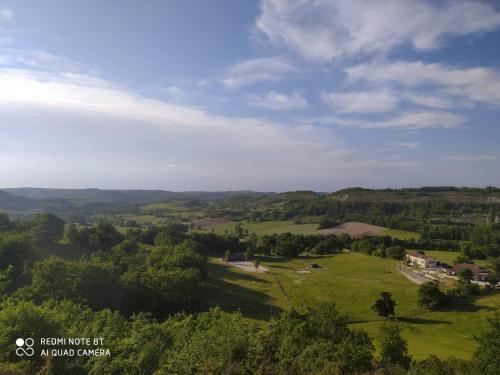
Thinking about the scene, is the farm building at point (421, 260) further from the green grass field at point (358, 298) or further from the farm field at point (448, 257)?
the farm field at point (448, 257)

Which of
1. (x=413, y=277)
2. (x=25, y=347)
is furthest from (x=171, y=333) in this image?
(x=413, y=277)

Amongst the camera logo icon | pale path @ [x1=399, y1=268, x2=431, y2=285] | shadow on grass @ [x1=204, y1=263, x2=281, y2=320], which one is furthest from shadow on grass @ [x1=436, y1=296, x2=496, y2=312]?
the camera logo icon

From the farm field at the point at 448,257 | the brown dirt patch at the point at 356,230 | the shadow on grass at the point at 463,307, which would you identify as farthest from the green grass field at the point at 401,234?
the shadow on grass at the point at 463,307

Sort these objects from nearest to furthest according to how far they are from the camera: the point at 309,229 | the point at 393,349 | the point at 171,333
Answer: the point at 171,333
the point at 393,349
the point at 309,229

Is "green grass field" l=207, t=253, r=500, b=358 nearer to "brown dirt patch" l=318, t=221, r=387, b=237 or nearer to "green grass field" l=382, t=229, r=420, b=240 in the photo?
"brown dirt patch" l=318, t=221, r=387, b=237

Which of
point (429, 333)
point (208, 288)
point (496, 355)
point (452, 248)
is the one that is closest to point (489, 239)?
point (452, 248)

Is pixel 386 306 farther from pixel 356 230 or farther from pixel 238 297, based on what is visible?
pixel 356 230
